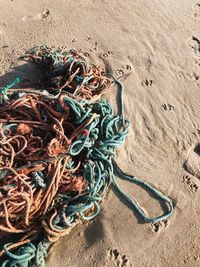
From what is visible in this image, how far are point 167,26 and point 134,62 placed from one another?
3.28 ft

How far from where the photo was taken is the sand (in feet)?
10.5

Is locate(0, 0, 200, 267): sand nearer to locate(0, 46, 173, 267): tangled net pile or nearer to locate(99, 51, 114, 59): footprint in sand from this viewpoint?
locate(99, 51, 114, 59): footprint in sand

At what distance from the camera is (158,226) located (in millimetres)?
3295

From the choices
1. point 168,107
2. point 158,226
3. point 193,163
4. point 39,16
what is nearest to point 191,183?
point 193,163

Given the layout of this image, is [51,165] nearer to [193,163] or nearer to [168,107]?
[193,163]

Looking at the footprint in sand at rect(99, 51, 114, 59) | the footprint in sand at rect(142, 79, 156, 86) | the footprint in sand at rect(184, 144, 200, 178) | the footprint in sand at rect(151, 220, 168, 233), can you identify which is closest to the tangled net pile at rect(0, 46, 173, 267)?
the footprint in sand at rect(151, 220, 168, 233)

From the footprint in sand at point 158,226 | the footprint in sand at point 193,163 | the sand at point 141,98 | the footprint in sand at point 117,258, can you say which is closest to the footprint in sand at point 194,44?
the sand at point 141,98

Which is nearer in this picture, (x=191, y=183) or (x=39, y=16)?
(x=191, y=183)

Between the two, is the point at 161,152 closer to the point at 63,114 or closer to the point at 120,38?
the point at 63,114

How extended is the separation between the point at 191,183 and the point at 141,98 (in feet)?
4.08

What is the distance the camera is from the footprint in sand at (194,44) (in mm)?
5051

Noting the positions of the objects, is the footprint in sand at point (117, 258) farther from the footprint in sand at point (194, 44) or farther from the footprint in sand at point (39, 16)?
the footprint in sand at point (39, 16)

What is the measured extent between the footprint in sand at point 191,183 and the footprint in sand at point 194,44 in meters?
2.08

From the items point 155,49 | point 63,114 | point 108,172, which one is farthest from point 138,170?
point 155,49
